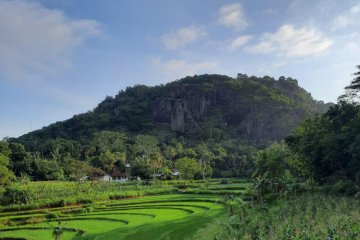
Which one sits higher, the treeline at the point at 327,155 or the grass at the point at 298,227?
the treeline at the point at 327,155

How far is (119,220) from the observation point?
33.0m

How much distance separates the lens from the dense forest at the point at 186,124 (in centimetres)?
9375

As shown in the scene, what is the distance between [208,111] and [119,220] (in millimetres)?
135666

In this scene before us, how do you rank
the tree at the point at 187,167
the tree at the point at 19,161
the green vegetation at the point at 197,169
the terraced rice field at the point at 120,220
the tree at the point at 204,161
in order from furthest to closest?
the tree at the point at 204,161 < the tree at the point at 19,161 < the tree at the point at 187,167 < the terraced rice field at the point at 120,220 < the green vegetation at the point at 197,169

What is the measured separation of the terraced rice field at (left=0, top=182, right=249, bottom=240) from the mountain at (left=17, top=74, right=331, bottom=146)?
91.1 metres

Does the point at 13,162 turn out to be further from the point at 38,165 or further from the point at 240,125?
the point at 240,125

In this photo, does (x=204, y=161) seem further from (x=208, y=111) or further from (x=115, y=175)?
(x=208, y=111)

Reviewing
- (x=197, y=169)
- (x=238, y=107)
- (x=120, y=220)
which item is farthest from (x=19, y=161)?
(x=238, y=107)

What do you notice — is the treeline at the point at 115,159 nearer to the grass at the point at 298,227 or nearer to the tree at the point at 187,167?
the tree at the point at 187,167

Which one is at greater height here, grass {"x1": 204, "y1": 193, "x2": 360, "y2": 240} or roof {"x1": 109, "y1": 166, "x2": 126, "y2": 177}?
roof {"x1": 109, "y1": 166, "x2": 126, "y2": 177}

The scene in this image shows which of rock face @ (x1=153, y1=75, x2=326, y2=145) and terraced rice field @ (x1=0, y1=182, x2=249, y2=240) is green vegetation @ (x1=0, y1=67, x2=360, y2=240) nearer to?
terraced rice field @ (x1=0, y1=182, x2=249, y2=240)

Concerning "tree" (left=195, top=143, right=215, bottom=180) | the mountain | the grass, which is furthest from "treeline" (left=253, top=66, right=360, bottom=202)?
the mountain

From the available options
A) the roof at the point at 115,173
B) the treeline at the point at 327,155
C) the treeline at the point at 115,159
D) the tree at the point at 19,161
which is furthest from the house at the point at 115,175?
the treeline at the point at 327,155

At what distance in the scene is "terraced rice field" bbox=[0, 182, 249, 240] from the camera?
2406 cm
